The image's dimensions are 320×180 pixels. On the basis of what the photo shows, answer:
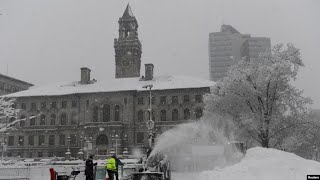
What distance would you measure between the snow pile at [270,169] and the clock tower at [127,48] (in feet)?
223

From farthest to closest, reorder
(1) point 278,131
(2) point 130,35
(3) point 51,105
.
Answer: (2) point 130,35, (3) point 51,105, (1) point 278,131

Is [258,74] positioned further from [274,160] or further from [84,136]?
[84,136]

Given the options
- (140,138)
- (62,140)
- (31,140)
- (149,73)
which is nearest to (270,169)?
(140,138)

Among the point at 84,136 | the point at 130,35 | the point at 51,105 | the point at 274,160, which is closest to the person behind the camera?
the point at 274,160

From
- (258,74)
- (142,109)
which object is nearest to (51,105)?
(142,109)

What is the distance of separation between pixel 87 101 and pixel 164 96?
14.1m

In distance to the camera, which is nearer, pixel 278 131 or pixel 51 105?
pixel 278 131

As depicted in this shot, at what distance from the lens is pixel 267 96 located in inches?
1569

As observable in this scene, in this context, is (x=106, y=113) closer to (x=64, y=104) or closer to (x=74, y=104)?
(x=74, y=104)

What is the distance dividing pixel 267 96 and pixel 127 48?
2065 inches

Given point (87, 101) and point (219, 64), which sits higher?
point (219, 64)

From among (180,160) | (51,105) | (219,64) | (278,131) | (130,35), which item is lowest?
(180,160)

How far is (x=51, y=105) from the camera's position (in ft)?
251

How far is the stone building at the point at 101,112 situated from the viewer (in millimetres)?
70688
